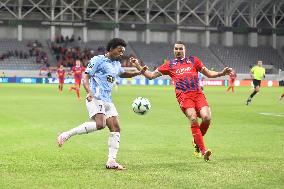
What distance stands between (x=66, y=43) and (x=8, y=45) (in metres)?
7.18

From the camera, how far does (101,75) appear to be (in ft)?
36.1

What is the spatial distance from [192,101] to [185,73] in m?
0.59

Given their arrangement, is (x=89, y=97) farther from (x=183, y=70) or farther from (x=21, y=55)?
(x=21, y=55)

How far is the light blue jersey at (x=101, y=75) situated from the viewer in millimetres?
10953

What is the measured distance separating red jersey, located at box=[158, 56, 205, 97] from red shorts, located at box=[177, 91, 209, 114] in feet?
0.27

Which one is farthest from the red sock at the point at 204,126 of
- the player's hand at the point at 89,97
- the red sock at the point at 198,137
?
the player's hand at the point at 89,97

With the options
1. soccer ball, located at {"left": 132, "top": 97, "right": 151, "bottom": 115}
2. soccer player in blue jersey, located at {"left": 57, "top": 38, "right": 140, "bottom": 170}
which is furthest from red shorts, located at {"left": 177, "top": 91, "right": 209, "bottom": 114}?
soccer player in blue jersey, located at {"left": 57, "top": 38, "right": 140, "bottom": 170}

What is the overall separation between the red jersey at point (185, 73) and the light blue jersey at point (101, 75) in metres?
1.95

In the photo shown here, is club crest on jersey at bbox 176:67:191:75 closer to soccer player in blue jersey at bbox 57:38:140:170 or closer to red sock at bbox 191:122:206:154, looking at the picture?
red sock at bbox 191:122:206:154

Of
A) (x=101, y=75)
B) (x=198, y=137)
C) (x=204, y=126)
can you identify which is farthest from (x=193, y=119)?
(x=101, y=75)

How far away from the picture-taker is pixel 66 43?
3135 inches

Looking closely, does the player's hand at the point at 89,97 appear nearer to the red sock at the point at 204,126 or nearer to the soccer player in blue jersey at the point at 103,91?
the soccer player in blue jersey at the point at 103,91

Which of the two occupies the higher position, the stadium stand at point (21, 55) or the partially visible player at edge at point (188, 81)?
the stadium stand at point (21, 55)

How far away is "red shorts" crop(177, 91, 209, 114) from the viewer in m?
12.3
